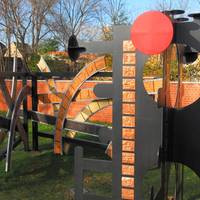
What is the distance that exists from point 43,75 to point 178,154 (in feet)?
17.6

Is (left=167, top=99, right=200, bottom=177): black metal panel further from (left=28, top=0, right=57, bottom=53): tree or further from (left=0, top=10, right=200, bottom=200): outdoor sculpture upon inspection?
(left=28, top=0, right=57, bottom=53): tree

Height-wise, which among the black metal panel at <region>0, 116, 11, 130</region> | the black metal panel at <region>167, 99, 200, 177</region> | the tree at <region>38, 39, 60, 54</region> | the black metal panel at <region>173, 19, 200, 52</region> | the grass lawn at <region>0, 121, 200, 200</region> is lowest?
the grass lawn at <region>0, 121, 200, 200</region>

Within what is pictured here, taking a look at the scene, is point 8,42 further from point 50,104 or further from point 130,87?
point 130,87

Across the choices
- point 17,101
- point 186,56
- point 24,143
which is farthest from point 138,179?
point 24,143

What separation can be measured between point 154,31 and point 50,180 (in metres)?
3.92

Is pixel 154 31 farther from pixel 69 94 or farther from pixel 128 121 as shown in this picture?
pixel 69 94

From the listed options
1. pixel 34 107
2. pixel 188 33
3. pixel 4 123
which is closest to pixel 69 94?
pixel 4 123

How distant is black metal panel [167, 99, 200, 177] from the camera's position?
2.71m

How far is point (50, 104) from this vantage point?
26.5 feet

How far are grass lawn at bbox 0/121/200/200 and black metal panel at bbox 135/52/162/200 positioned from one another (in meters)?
2.35

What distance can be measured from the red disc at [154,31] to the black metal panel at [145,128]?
0.59 feet

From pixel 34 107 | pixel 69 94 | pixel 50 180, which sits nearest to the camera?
pixel 50 180

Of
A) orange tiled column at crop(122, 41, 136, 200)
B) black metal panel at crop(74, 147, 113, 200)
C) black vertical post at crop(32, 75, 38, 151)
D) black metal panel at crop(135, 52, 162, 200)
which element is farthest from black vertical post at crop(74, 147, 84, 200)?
black vertical post at crop(32, 75, 38, 151)

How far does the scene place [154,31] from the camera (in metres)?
2.49
